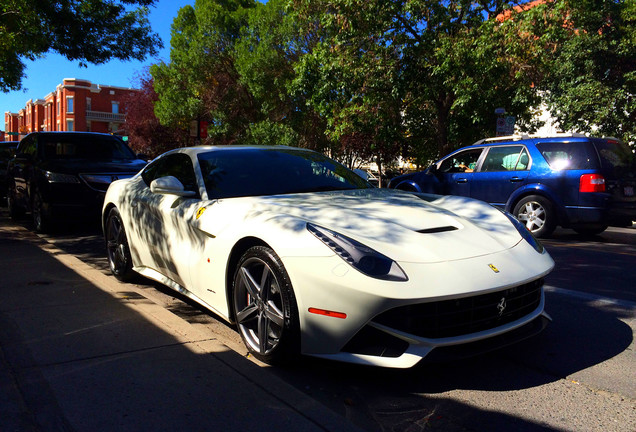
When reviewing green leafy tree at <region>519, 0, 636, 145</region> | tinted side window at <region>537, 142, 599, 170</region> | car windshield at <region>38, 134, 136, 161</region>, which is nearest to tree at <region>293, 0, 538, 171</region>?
green leafy tree at <region>519, 0, 636, 145</region>

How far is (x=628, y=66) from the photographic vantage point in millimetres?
17828

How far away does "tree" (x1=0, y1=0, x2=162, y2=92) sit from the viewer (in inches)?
408

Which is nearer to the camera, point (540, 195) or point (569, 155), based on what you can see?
point (569, 155)

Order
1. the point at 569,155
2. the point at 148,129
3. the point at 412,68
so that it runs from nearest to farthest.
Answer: the point at 569,155
the point at 412,68
the point at 148,129

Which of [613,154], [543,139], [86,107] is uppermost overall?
[86,107]

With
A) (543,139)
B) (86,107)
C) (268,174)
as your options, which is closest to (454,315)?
(268,174)

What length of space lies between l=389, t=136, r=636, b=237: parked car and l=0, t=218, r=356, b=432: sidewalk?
6.71m

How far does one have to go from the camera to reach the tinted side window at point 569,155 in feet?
27.5

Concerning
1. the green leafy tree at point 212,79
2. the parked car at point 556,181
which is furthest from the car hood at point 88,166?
the green leafy tree at point 212,79

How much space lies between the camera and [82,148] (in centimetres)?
959

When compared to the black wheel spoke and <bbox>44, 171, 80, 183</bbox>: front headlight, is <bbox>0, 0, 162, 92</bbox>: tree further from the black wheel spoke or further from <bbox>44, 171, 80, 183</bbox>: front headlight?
the black wheel spoke

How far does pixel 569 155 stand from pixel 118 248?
273 inches

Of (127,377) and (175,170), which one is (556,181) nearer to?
(175,170)

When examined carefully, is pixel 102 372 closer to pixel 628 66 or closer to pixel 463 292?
pixel 463 292
